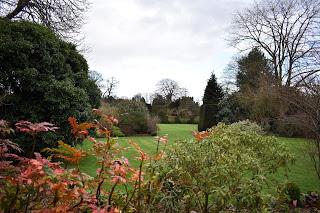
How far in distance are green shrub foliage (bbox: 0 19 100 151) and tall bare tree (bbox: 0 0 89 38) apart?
14.8 ft

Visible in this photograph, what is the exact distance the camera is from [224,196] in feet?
11.1

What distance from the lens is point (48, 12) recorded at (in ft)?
43.9

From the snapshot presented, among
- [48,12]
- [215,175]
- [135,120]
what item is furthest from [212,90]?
[215,175]

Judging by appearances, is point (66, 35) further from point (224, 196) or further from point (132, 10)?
point (224, 196)

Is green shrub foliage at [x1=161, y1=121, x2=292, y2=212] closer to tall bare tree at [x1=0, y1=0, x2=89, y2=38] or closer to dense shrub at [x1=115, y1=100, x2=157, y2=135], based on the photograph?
tall bare tree at [x1=0, y1=0, x2=89, y2=38]

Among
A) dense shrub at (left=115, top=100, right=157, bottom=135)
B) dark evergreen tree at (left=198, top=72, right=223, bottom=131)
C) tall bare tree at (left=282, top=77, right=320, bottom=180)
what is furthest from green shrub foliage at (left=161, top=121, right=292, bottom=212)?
dark evergreen tree at (left=198, top=72, right=223, bottom=131)

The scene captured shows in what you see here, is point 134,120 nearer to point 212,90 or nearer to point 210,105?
point 210,105

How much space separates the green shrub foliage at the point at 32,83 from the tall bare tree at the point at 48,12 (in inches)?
178

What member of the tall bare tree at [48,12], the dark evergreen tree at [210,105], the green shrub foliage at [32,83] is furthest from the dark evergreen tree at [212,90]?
the green shrub foliage at [32,83]

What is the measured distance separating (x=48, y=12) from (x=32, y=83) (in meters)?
5.98

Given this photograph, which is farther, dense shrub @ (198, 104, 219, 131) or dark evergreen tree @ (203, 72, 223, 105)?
dark evergreen tree @ (203, 72, 223, 105)

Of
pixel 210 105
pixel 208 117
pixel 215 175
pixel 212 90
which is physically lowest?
pixel 215 175

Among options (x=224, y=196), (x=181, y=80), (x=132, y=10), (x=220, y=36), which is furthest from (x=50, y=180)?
(x=181, y=80)

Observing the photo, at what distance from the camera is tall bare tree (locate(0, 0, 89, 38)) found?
13.3 m
